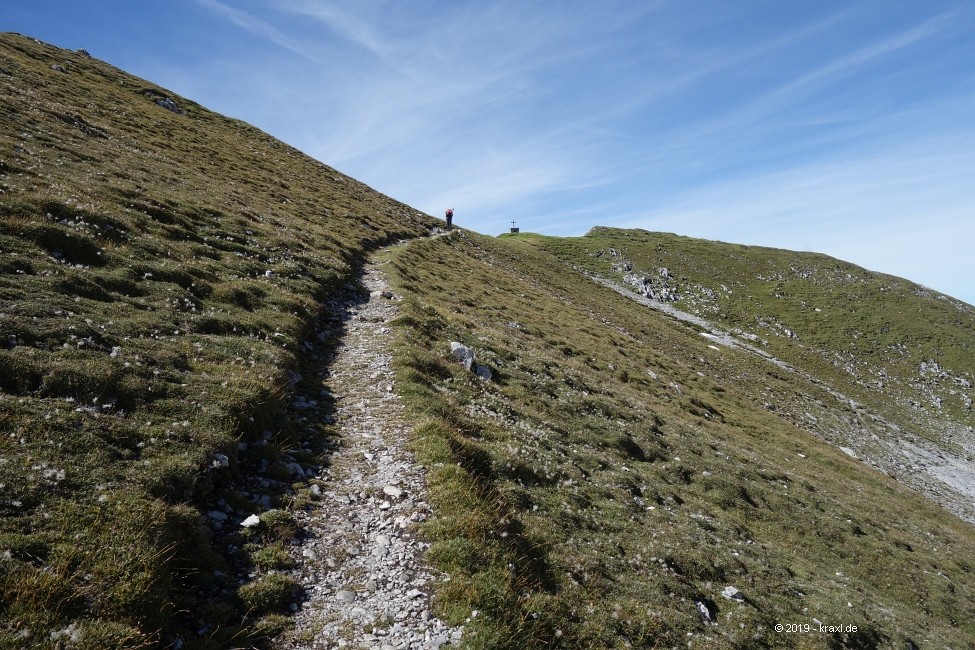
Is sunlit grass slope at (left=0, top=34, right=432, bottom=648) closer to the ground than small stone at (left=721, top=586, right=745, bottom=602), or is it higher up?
higher up

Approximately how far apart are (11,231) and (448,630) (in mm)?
20115

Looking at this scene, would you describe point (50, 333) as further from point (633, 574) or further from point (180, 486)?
point (633, 574)

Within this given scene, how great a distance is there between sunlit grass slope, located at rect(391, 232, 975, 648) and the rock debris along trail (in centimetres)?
53

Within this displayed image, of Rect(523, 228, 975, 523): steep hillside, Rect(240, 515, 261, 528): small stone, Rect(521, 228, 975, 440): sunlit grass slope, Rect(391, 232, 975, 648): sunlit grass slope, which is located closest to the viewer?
Rect(240, 515, 261, 528): small stone

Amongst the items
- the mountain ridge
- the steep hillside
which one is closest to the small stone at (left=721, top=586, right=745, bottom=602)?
the mountain ridge

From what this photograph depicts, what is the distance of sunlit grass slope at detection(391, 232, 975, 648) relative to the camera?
10609 millimetres

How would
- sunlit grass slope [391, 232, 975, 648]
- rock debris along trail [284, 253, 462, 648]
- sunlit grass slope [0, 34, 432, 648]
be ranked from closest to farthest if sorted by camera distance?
sunlit grass slope [0, 34, 432, 648], rock debris along trail [284, 253, 462, 648], sunlit grass slope [391, 232, 975, 648]

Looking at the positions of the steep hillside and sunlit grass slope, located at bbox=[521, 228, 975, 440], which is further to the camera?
sunlit grass slope, located at bbox=[521, 228, 975, 440]

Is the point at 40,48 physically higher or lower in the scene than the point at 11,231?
higher

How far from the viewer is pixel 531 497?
559 inches

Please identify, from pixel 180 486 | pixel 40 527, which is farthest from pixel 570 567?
pixel 40 527

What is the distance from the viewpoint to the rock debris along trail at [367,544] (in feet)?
26.5

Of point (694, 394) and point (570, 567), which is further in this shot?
point (694, 394)

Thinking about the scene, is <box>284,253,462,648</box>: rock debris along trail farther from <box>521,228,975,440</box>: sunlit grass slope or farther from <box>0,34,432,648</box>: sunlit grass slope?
<box>521,228,975,440</box>: sunlit grass slope
